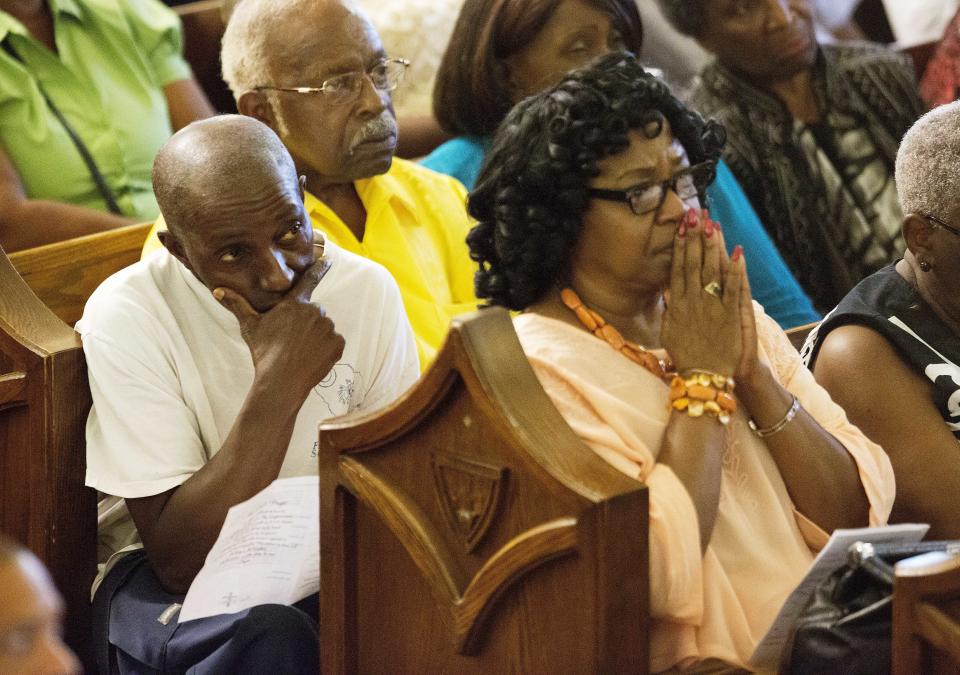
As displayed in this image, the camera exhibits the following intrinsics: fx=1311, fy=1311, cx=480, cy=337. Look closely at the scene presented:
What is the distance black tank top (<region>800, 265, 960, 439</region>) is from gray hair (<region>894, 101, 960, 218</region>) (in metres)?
0.14

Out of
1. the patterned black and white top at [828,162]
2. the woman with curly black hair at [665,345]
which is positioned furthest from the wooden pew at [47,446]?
the patterned black and white top at [828,162]

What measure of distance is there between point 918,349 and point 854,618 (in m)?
0.70

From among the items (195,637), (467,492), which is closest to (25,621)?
(467,492)

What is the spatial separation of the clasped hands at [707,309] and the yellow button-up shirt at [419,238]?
0.72m

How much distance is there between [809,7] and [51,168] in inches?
75.1

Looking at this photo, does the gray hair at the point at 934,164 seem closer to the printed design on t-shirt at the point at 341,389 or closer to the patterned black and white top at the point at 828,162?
the printed design on t-shirt at the point at 341,389

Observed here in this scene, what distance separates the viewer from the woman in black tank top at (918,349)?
1978 millimetres

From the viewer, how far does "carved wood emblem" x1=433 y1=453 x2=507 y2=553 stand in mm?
1393

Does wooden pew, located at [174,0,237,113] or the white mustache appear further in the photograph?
wooden pew, located at [174,0,237,113]

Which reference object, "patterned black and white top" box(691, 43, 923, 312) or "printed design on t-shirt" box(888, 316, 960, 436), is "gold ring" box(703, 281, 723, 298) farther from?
"patterned black and white top" box(691, 43, 923, 312)

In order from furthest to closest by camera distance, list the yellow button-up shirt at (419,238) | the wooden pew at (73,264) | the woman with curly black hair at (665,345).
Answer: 1. the yellow button-up shirt at (419,238)
2. the wooden pew at (73,264)
3. the woman with curly black hair at (665,345)

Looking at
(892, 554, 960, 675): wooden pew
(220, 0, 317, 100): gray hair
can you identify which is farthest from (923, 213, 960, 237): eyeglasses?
(220, 0, 317, 100): gray hair

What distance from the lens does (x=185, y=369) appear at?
1887 mm

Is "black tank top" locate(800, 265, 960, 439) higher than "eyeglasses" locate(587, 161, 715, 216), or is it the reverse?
"eyeglasses" locate(587, 161, 715, 216)
